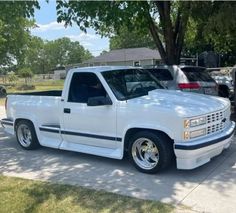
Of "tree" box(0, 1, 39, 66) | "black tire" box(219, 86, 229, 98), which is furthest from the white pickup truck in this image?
"tree" box(0, 1, 39, 66)

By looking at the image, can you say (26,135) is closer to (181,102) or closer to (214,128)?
(181,102)

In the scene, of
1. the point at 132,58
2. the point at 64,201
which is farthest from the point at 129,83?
the point at 132,58

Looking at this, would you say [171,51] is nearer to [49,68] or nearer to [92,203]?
[92,203]

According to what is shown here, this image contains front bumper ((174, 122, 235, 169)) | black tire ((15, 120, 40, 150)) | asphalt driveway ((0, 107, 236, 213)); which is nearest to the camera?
asphalt driveway ((0, 107, 236, 213))

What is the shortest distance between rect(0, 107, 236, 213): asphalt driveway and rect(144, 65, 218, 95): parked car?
3176 mm

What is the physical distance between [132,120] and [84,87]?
150 centimetres

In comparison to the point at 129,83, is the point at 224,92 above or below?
below

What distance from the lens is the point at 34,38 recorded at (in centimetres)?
4891

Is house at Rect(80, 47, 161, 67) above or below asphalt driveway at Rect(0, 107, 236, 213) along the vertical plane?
above

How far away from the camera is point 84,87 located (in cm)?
762

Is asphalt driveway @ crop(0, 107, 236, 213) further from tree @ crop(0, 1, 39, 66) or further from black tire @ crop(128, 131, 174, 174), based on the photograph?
tree @ crop(0, 1, 39, 66)

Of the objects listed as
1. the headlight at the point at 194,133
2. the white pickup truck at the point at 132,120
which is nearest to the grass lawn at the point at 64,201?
the white pickup truck at the point at 132,120

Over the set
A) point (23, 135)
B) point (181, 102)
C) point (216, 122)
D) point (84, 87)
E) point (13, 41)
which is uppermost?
point (13, 41)

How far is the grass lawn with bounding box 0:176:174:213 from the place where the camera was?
16.7 feet
